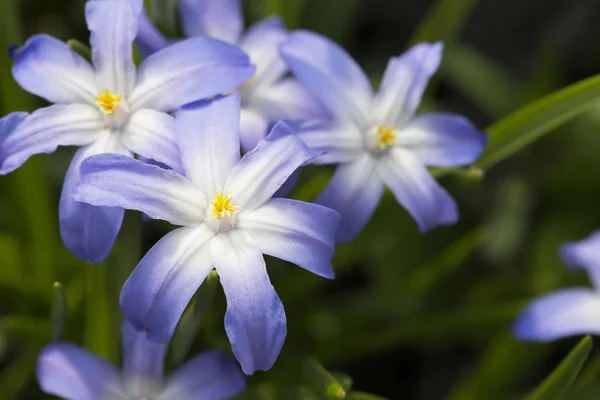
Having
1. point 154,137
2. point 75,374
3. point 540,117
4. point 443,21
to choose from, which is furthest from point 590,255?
point 75,374

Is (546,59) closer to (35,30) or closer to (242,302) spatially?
(242,302)

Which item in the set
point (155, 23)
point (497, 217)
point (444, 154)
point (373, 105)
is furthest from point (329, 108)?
point (497, 217)

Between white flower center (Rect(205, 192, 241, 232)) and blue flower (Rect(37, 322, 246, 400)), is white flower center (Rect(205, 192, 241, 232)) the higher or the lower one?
the higher one

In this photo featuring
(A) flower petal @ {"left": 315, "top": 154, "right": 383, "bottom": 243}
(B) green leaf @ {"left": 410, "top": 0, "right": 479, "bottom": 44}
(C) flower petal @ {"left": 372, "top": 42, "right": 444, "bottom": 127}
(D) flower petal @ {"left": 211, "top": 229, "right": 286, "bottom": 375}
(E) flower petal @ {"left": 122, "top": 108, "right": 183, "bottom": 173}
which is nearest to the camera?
(D) flower petal @ {"left": 211, "top": 229, "right": 286, "bottom": 375}

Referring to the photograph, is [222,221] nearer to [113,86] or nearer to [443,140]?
[113,86]

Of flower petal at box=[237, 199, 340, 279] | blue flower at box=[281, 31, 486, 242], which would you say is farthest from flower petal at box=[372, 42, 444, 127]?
flower petal at box=[237, 199, 340, 279]

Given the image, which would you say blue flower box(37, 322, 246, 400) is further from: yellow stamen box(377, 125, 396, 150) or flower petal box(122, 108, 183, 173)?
yellow stamen box(377, 125, 396, 150)
